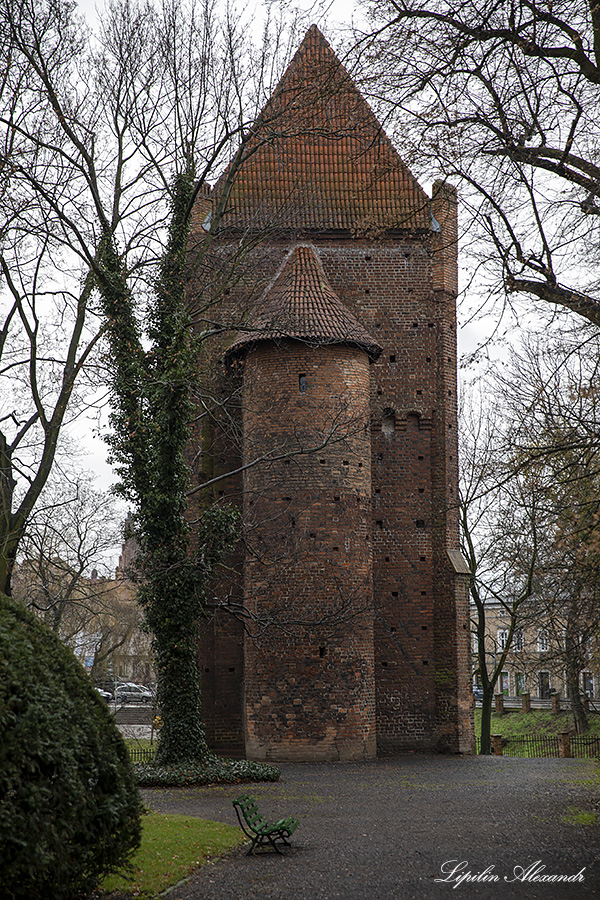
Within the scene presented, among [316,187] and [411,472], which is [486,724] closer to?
[411,472]

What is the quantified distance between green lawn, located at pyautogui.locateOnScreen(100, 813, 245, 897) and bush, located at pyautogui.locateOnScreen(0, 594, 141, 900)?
68 centimetres

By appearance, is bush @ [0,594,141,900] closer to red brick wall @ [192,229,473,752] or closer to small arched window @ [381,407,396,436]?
red brick wall @ [192,229,473,752]

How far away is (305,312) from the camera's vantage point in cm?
2117

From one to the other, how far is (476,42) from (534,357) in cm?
898

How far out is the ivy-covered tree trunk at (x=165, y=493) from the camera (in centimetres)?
1681

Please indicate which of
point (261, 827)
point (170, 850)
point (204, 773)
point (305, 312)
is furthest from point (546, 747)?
point (170, 850)

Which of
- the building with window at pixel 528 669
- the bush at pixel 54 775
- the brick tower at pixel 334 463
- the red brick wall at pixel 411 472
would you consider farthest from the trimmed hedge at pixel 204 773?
the building with window at pixel 528 669

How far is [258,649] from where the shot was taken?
20.0 metres

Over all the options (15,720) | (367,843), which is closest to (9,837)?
(15,720)

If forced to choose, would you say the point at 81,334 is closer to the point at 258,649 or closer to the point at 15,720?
the point at 258,649

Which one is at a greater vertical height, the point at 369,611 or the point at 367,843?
the point at 369,611

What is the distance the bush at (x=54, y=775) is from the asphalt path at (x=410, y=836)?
57.9 inches

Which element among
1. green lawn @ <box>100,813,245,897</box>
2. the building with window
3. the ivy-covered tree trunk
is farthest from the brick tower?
green lawn @ <box>100,813,245,897</box>

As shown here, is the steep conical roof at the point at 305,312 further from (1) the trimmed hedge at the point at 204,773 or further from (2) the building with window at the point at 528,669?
(2) the building with window at the point at 528,669
